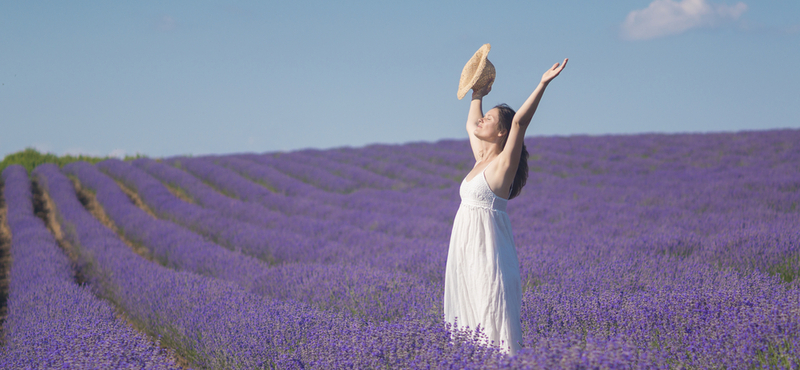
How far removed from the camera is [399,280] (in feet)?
11.4

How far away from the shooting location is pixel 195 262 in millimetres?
4988

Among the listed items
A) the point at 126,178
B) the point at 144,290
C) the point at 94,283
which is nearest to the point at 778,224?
the point at 144,290

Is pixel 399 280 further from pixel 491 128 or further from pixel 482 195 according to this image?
pixel 491 128

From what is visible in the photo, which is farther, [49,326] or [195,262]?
[195,262]

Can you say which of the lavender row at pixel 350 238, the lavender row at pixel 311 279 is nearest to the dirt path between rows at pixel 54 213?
the lavender row at pixel 311 279

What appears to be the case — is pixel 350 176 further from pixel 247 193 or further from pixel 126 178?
pixel 126 178

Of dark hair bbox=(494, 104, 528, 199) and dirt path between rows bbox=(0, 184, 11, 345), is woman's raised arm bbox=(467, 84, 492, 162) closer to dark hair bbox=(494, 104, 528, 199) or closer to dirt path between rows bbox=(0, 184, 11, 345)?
dark hair bbox=(494, 104, 528, 199)

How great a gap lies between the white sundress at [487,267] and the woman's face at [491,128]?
0.20m

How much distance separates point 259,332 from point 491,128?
1.54 m

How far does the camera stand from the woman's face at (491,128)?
214cm

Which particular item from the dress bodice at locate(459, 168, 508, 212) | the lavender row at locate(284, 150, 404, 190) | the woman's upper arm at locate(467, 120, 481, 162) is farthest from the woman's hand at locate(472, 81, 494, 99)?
the lavender row at locate(284, 150, 404, 190)

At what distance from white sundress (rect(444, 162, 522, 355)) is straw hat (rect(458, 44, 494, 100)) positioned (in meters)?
0.54

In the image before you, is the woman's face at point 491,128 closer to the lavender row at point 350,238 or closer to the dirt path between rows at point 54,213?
the lavender row at point 350,238

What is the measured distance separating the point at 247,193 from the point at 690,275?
877 cm
